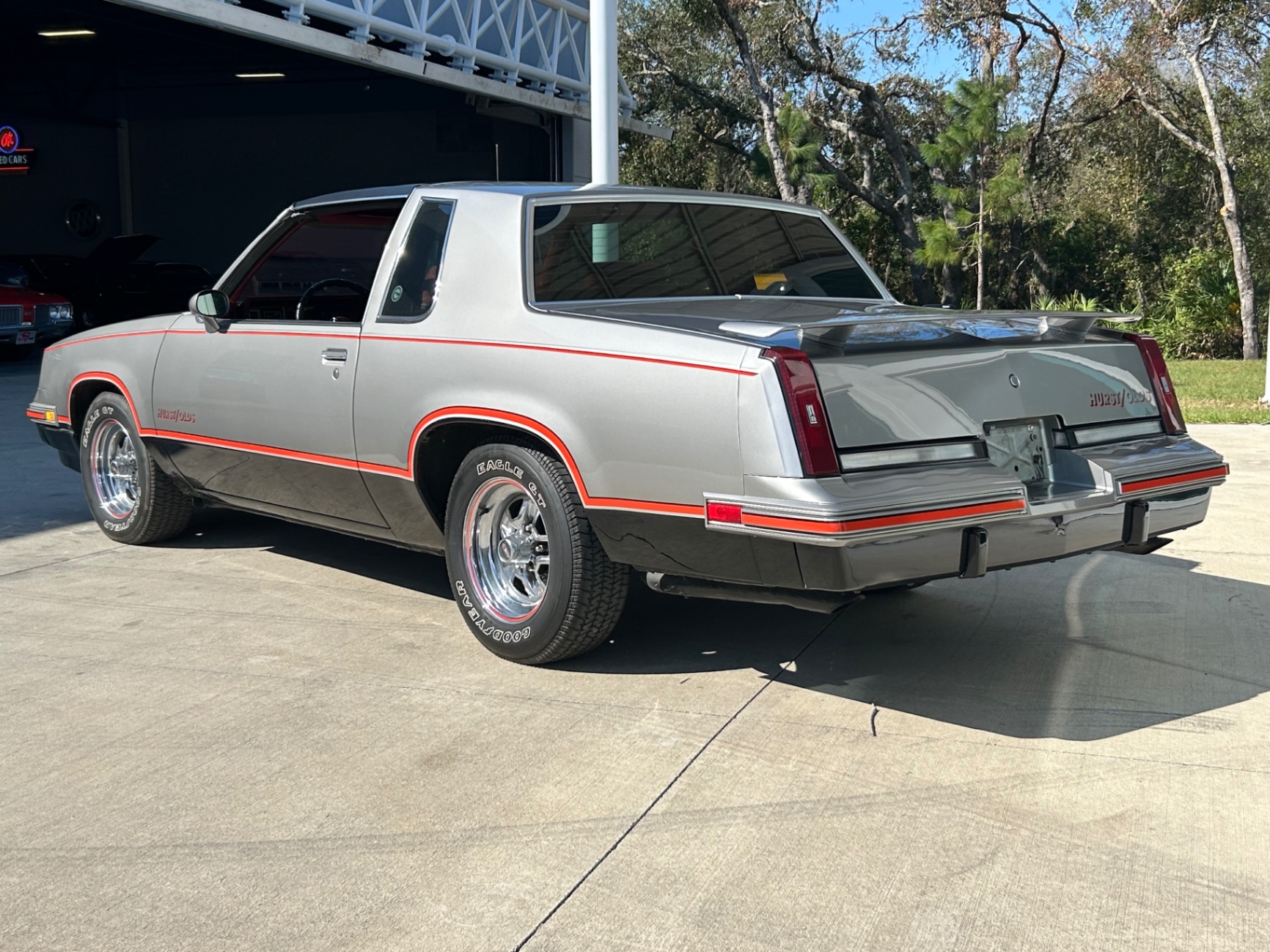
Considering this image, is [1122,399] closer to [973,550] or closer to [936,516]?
[973,550]

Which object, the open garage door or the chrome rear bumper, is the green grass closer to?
the chrome rear bumper

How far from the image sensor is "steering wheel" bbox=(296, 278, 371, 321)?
5.75 meters

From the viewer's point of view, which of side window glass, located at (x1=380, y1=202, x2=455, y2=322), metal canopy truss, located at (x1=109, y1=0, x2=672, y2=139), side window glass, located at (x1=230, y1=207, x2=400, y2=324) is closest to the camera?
side window glass, located at (x1=380, y1=202, x2=455, y2=322)

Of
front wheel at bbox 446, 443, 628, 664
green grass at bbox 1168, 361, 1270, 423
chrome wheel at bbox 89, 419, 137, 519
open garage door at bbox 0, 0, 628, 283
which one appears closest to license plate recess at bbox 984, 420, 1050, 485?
front wheel at bbox 446, 443, 628, 664

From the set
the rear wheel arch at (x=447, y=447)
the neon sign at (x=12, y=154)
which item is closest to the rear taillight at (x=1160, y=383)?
the rear wheel arch at (x=447, y=447)

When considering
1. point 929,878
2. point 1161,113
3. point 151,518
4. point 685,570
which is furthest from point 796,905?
point 1161,113

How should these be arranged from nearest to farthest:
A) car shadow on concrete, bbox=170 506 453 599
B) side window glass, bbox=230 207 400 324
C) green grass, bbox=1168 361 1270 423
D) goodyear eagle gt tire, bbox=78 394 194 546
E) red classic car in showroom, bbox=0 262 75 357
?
1. side window glass, bbox=230 207 400 324
2. car shadow on concrete, bbox=170 506 453 599
3. goodyear eagle gt tire, bbox=78 394 194 546
4. green grass, bbox=1168 361 1270 423
5. red classic car in showroom, bbox=0 262 75 357

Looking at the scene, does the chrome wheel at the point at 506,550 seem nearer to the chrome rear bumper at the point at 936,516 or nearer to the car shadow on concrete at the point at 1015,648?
the car shadow on concrete at the point at 1015,648

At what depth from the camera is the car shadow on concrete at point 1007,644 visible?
4.24m

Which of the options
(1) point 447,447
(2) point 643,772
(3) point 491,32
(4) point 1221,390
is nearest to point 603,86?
(1) point 447,447

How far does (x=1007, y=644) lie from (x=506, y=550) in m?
1.87

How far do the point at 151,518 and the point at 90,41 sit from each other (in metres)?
21.8

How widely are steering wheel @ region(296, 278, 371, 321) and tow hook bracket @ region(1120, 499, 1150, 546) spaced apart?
324 centimetres

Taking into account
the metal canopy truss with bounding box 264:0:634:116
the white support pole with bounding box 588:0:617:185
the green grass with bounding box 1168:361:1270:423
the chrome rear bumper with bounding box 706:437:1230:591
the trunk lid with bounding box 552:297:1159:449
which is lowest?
the green grass with bounding box 1168:361:1270:423
